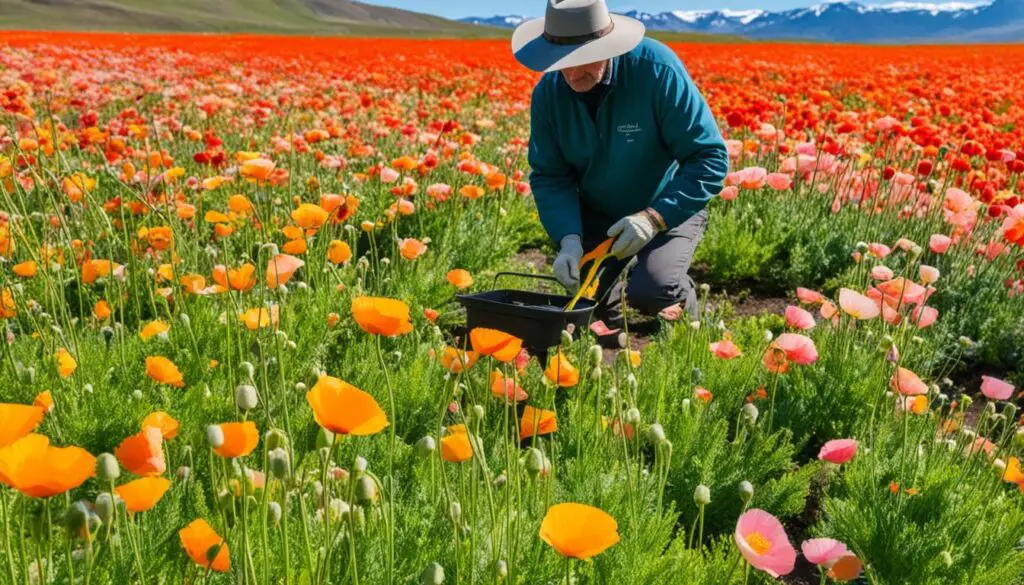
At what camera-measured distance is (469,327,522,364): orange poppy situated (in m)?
1.59

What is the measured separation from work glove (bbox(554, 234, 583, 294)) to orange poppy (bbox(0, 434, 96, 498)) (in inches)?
79.8

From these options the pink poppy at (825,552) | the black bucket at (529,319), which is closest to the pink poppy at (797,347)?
the black bucket at (529,319)

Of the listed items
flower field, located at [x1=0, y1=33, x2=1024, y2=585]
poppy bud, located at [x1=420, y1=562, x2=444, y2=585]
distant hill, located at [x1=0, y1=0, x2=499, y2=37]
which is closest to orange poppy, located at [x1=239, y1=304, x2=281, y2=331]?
flower field, located at [x1=0, y1=33, x2=1024, y2=585]

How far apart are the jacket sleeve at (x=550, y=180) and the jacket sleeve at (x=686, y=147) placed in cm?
39

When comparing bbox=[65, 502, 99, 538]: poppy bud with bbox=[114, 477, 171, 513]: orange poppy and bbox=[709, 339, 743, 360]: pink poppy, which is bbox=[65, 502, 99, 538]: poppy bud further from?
bbox=[709, 339, 743, 360]: pink poppy

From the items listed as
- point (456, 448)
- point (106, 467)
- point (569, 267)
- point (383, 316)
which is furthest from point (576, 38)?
point (106, 467)

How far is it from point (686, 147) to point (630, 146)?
0.77 ft

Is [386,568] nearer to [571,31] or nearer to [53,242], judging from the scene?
[571,31]

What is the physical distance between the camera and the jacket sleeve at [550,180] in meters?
3.45

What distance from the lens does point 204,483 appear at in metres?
2.08

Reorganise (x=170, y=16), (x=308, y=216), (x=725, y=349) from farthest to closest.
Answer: (x=170, y=16), (x=308, y=216), (x=725, y=349)

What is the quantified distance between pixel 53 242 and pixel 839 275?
3.83 m

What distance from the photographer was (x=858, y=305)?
7.75 ft

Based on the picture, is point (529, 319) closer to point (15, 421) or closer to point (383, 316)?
point (383, 316)
